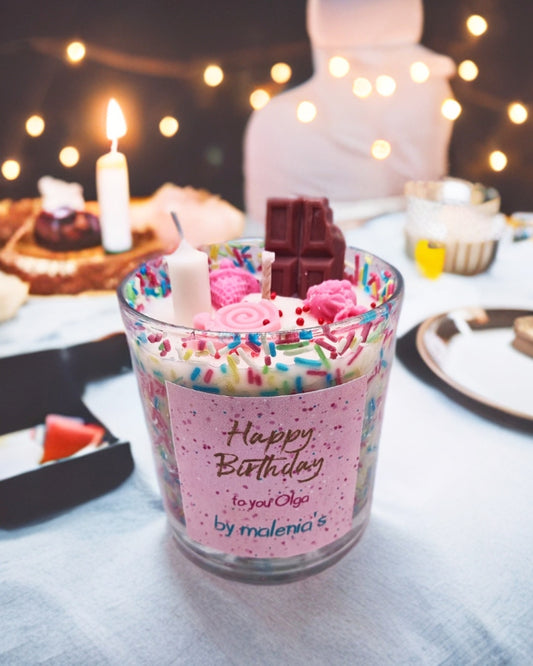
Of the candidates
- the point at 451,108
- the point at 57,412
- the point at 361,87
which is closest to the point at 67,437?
the point at 57,412

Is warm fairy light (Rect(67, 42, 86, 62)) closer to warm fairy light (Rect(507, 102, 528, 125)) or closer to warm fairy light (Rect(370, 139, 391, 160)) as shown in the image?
warm fairy light (Rect(370, 139, 391, 160))

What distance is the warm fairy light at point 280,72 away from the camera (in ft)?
4.31

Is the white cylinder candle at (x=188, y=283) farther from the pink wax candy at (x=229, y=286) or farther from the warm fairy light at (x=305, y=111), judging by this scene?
the warm fairy light at (x=305, y=111)

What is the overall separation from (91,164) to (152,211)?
0.51 feet

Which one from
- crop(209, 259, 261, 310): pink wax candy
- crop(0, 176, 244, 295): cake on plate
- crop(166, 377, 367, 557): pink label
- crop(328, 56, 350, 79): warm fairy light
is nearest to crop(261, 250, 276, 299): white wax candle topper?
crop(209, 259, 261, 310): pink wax candy

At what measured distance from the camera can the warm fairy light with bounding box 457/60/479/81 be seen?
53.3 inches

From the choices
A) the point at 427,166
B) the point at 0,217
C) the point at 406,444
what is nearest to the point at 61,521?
the point at 406,444

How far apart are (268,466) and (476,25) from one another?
1213 millimetres

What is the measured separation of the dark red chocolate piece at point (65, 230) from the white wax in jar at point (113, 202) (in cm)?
3

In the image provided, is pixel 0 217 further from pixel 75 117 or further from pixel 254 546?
pixel 254 546

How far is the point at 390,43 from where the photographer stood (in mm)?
1329

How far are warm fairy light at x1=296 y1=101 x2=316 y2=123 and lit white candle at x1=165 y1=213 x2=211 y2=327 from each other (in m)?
0.92

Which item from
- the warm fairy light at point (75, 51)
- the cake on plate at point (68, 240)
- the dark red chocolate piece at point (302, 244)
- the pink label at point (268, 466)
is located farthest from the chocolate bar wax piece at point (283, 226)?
the warm fairy light at point (75, 51)

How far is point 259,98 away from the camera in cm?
133
